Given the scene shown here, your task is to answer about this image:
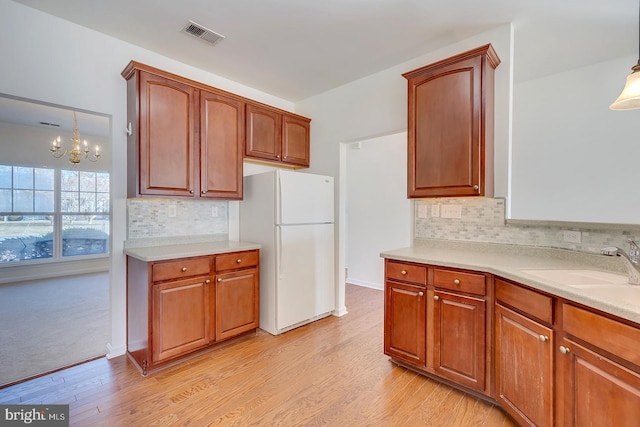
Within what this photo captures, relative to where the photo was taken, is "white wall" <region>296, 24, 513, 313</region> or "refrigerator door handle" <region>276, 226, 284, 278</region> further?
"refrigerator door handle" <region>276, 226, 284, 278</region>

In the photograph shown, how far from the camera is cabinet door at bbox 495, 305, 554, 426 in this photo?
1.45 metres

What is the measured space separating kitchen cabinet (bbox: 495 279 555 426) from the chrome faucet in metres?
0.38

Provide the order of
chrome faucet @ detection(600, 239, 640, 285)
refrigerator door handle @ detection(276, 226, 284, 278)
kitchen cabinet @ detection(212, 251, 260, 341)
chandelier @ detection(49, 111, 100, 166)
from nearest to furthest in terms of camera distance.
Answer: chrome faucet @ detection(600, 239, 640, 285) → kitchen cabinet @ detection(212, 251, 260, 341) → refrigerator door handle @ detection(276, 226, 284, 278) → chandelier @ detection(49, 111, 100, 166)

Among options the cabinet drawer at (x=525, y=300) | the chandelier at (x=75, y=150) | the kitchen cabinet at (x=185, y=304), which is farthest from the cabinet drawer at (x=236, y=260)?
the chandelier at (x=75, y=150)

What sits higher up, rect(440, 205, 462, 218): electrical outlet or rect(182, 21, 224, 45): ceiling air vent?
rect(182, 21, 224, 45): ceiling air vent

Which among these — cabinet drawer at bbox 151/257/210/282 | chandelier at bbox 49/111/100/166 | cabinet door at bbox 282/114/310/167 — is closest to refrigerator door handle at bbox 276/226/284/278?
cabinet drawer at bbox 151/257/210/282

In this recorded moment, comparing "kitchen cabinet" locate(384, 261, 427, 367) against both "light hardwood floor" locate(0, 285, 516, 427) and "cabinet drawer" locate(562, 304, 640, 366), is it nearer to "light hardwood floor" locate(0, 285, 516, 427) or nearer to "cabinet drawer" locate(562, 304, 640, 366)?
"light hardwood floor" locate(0, 285, 516, 427)

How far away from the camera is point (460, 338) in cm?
196

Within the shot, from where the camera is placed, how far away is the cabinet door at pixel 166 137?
2361mm

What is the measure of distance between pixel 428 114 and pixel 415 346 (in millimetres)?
1791

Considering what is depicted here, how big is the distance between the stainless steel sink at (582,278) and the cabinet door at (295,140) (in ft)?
8.60

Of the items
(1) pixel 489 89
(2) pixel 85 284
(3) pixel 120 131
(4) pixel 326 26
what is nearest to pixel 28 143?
(2) pixel 85 284

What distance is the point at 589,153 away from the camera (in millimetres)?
2057

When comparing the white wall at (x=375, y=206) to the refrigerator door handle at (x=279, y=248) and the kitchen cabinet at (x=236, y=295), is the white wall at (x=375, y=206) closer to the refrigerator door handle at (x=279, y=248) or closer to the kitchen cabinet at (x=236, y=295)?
the refrigerator door handle at (x=279, y=248)
